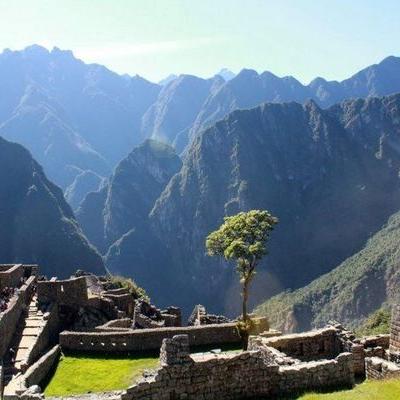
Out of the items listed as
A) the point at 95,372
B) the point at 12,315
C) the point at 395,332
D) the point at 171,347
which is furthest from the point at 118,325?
the point at 171,347

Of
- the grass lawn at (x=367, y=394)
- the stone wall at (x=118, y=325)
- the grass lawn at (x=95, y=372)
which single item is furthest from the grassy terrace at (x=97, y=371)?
the grass lawn at (x=367, y=394)

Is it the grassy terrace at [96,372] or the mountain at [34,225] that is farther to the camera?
the mountain at [34,225]

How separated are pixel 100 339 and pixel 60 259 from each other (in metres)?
149

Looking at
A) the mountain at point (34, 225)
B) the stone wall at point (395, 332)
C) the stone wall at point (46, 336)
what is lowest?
the stone wall at point (46, 336)

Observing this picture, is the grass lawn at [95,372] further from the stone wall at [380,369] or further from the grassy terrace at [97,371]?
the stone wall at [380,369]

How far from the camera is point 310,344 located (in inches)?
701

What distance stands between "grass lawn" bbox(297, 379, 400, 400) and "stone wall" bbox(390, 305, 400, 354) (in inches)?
207

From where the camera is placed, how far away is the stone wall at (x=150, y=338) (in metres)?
25.0

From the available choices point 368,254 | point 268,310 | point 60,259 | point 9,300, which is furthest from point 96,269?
point 9,300

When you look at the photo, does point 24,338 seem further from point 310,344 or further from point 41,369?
point 310,344

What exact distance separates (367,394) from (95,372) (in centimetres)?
1256

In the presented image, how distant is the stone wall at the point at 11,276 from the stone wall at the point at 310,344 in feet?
67.2

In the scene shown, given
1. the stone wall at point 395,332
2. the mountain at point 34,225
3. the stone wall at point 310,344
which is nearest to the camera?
the stone wall at point 310,344

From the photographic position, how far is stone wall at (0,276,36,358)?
25242 millimetres
